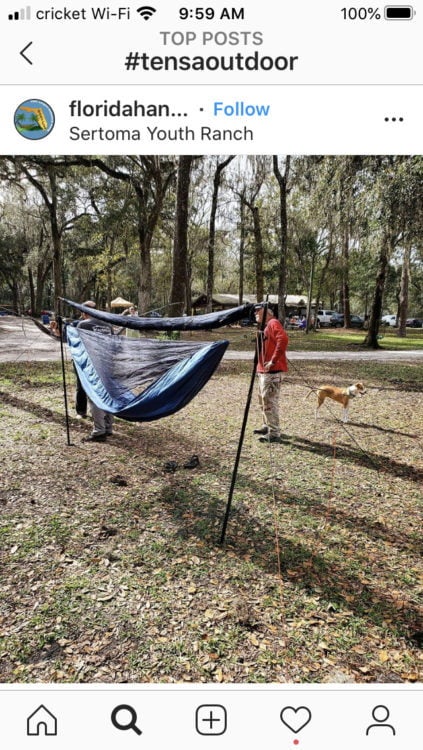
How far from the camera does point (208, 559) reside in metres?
3.11

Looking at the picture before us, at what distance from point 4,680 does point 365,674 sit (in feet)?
6.38
